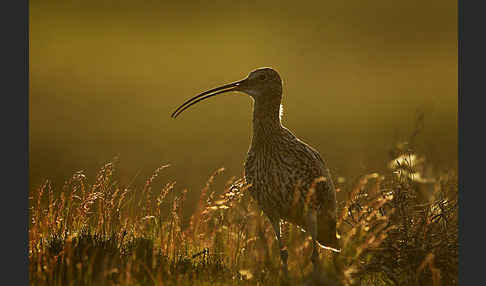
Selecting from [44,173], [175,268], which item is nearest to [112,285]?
[175,268]

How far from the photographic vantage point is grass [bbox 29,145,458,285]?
641 centimetres

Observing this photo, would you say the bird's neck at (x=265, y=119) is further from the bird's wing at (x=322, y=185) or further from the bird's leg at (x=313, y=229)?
the bird's leg at (x=313, y=229)

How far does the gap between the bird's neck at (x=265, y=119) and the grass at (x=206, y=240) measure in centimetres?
65

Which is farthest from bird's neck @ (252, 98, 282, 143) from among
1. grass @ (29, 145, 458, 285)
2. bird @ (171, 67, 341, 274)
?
grass @ (29, 145, 458, 285)

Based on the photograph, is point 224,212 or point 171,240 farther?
point 224,212

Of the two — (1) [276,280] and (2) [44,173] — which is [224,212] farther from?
(2) [44,173]

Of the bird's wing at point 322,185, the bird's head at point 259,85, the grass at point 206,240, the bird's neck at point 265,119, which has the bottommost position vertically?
the grass at point 206,240

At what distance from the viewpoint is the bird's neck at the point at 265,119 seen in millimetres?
7504

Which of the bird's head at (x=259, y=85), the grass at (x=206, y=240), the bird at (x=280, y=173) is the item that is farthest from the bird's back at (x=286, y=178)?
the bird's head at (x=259, y=85)

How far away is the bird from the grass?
182 mm

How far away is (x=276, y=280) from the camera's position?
20.1 feet

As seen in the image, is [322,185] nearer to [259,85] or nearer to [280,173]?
[280,173]

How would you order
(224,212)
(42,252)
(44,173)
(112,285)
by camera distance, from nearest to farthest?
1. (112,285)
2. (42,252)
3. (224,212)
4. (44,173)

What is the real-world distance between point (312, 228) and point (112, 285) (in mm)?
2315
